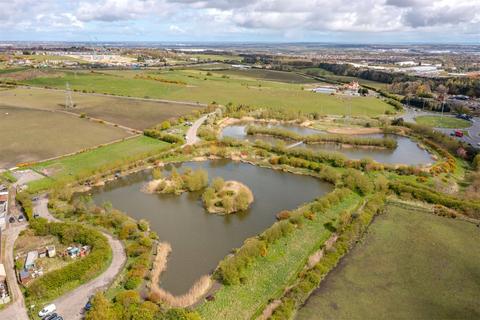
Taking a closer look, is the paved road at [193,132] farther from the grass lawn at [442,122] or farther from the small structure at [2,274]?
the grass lawn at [442,122]

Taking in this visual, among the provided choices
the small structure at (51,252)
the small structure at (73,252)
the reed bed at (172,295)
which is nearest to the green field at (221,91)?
the reed bed at (172,295)

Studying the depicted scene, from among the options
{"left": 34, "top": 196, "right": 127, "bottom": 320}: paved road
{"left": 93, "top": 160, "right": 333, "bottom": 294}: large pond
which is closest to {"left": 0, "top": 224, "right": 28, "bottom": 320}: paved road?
{"left": 34, "top": 196, "right": 127, "bottom": 320}: paved road

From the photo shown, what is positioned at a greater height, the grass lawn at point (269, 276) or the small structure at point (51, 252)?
the small structure at point (51, 252)

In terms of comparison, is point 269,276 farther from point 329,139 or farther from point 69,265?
point 329,139

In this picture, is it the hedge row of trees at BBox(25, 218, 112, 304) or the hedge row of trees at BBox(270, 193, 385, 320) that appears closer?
the hedge row of trees at BBox(270, 193, 385, 320)

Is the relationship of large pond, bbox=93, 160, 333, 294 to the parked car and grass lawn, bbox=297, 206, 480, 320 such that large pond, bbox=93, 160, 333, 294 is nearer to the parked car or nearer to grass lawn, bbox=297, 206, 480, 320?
the parked car

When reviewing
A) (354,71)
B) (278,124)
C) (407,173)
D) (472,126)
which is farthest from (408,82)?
(407,173)

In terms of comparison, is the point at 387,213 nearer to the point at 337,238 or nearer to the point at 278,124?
the point at 337,238
